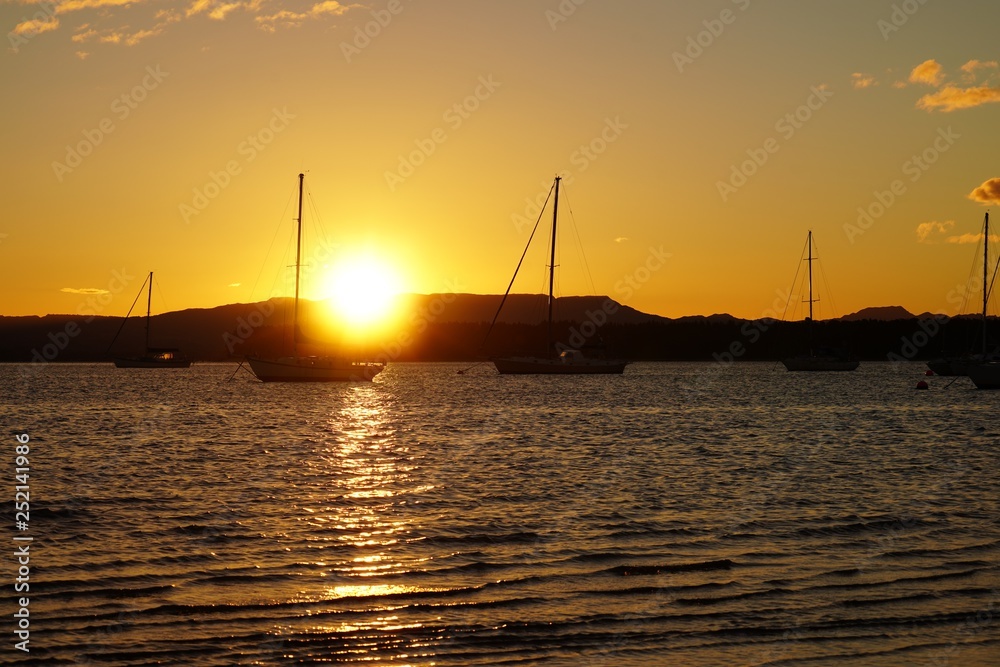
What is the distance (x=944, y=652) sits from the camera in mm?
12328

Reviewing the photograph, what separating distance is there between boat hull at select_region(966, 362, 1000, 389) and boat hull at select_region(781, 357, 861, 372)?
6471 cm

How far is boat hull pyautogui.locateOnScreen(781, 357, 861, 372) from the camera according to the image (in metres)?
150

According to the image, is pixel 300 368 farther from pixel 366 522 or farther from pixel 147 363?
pixel 147 363

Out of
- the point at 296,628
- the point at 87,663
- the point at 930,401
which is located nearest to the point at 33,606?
the point at 87,663

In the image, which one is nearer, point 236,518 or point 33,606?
point 33,606

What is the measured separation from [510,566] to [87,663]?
7.32 meters

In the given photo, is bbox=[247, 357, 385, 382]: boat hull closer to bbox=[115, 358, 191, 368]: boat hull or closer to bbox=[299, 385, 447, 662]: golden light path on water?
bbox=[299, 385, 447, 662]: golden light path on water

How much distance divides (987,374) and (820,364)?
A: 6842 cm

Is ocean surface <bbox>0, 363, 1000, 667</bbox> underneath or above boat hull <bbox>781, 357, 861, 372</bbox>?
underneath

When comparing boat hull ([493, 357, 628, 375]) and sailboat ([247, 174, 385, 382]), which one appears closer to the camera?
sailboat ([247, 174, 385, 382])

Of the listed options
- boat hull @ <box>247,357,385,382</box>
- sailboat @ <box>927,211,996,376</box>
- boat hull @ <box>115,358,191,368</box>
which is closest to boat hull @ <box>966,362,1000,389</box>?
sailboat @ <box>927,211,996,376</box>

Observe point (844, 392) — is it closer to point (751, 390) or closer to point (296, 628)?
point (751, 390)

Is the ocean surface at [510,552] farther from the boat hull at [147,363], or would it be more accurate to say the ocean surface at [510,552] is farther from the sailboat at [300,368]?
the boat hull at [147,363]

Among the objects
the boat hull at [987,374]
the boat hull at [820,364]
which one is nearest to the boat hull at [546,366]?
the boat hull at [987,374]
